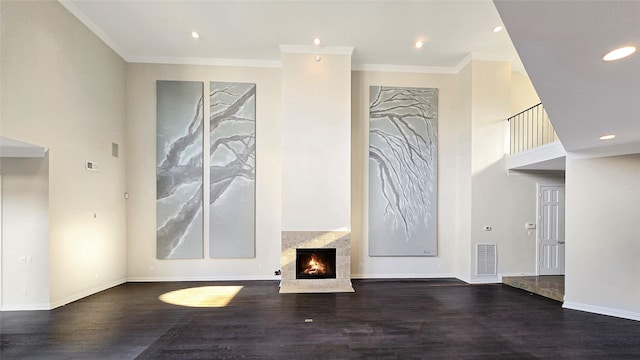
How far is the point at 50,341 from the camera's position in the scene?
3.16 meters

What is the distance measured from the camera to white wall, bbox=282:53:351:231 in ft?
17.1

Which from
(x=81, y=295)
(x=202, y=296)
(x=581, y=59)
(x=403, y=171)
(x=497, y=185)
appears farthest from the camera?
(x=403, y=171)

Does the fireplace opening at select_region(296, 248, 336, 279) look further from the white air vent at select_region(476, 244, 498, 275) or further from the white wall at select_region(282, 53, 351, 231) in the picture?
the white air vent at select_region(476, 244, 498, 275)

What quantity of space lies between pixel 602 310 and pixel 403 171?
3.71 meters

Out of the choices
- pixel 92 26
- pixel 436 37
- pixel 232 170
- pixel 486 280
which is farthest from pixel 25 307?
pixel 436 37

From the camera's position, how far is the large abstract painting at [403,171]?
5.89m

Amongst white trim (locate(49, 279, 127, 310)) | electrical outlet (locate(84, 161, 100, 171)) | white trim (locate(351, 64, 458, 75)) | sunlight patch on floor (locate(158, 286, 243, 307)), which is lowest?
sunlight patch on floor (locate(158, 286, 243, 307))

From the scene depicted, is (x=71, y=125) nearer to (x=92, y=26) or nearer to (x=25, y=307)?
(x=92, y=26)

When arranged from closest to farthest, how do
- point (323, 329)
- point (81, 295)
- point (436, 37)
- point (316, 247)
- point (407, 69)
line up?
point (323, 329) < point (81, 295) < point (436, 37) < point (316, 247) < point (407, 69)

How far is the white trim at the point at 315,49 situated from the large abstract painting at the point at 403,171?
3.65 ft

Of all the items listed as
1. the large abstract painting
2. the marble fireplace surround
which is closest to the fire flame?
the marble fireplace surround

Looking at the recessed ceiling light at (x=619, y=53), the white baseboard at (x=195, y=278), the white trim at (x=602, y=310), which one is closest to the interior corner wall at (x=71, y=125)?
the white baseboard at (x=195, y=278)

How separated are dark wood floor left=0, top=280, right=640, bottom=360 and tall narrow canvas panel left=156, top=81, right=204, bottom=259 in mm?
1147

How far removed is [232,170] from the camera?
227 inches
